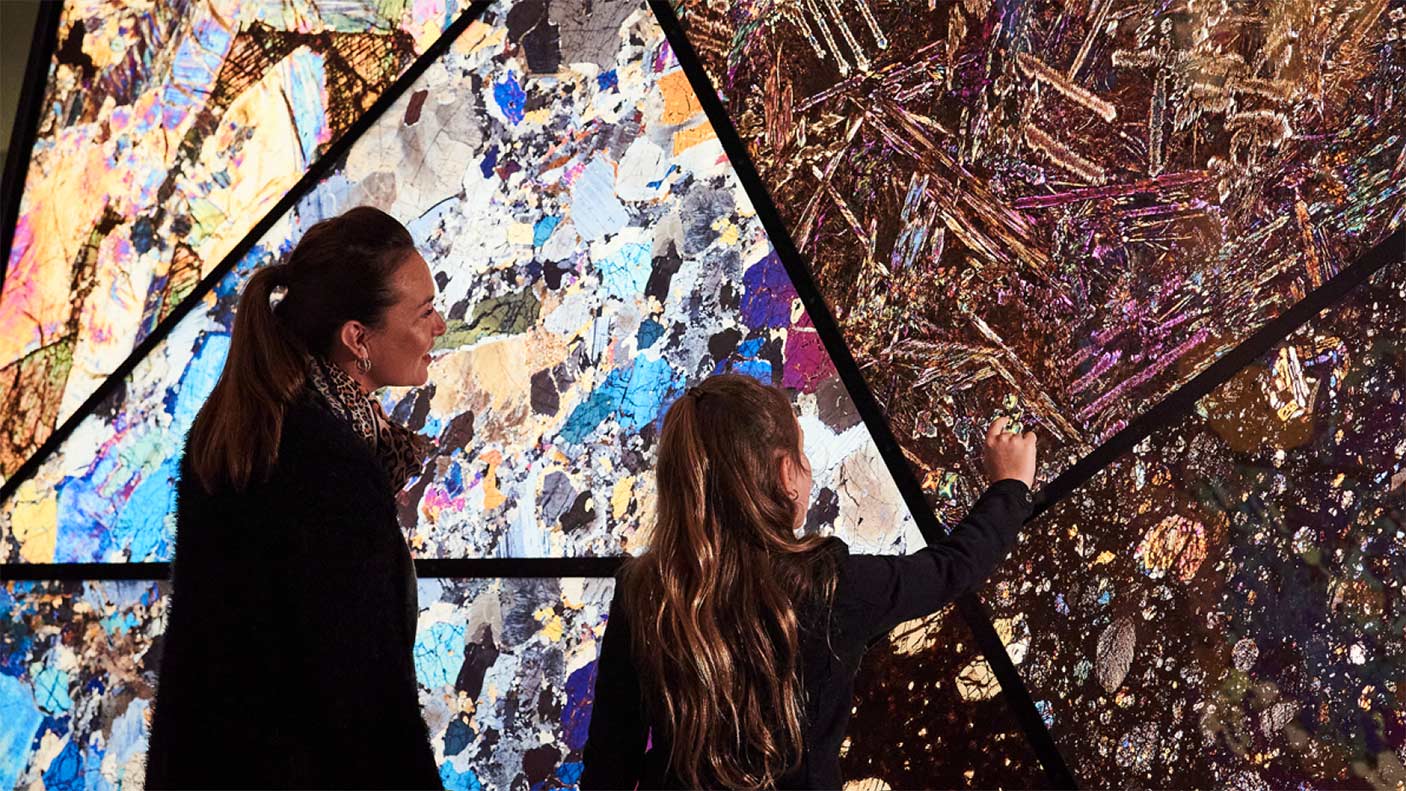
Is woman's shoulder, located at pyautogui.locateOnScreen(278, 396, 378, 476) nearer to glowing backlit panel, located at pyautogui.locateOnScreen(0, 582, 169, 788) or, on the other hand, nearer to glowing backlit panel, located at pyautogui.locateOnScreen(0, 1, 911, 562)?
glowing backlit panel, located at pyautogui.locateOnScreen(0, 1, 911, 562)

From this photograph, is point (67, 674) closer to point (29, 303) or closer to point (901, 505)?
point (29, 303)

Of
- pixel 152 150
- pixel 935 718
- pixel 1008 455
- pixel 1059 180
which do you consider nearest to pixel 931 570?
pixel 1008 455

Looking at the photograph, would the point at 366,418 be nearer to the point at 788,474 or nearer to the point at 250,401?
the point at 250,401

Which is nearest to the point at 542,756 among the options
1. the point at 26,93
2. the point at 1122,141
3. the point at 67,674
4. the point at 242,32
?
the point at 67,674

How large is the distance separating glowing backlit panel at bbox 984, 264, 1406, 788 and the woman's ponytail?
101cm

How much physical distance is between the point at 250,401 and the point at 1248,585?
4.25 ft

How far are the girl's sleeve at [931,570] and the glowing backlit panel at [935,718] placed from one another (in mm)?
278

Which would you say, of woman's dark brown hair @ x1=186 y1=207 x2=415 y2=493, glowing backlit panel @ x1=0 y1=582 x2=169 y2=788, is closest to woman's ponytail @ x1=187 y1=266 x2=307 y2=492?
woman's dark brown hair @ x1=186 y1=207 x2=415 y2=493

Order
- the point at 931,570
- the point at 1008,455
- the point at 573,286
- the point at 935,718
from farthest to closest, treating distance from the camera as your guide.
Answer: the point at 573,286 → the point at 935,718 → the point at 1008,455 → the point at 931,570

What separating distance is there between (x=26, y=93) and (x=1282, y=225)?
2.51m

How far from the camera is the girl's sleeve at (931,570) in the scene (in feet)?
5.48


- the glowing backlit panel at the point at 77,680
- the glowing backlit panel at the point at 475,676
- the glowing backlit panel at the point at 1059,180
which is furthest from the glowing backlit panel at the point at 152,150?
the glowing backlit panel at the point at 1059,180

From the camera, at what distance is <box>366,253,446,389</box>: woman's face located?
180cm

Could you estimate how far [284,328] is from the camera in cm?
174
